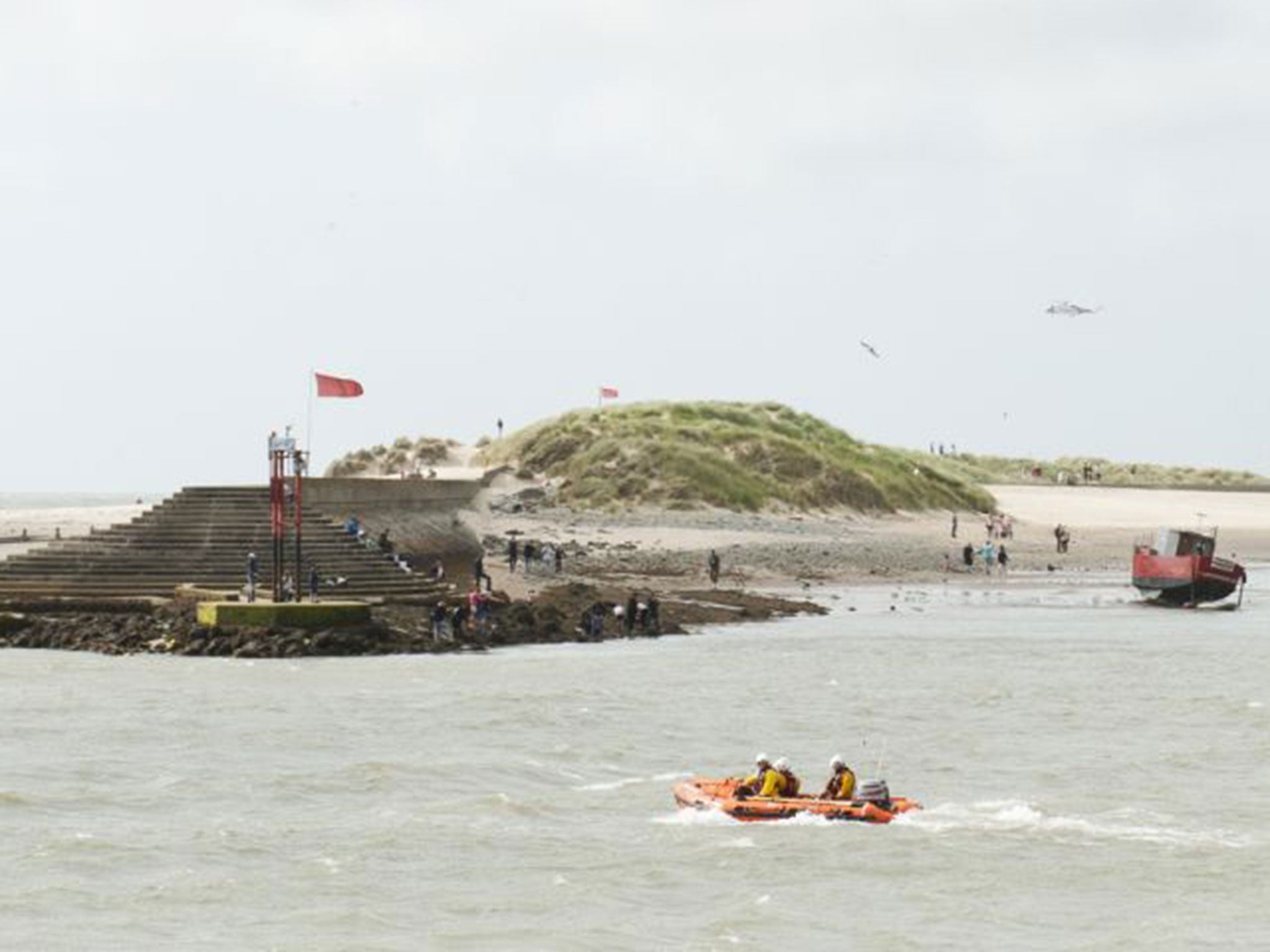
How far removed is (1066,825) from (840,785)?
312 cm

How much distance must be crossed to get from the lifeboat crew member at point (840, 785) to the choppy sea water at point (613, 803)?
532 mm

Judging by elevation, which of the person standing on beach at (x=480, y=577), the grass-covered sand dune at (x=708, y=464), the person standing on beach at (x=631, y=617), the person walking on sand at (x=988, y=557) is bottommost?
the person standing on beach at (x=631, y=617)

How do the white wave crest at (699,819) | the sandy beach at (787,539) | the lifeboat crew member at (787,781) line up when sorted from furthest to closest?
the sandy beach at (787,539)
the lifeboat crew member at (787,781)
the white wave crest at (699,819)

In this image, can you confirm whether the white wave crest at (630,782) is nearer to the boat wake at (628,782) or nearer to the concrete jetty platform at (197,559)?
the boat wake at (628,782)

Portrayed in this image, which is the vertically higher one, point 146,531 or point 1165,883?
point 146,531

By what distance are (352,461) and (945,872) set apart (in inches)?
3504

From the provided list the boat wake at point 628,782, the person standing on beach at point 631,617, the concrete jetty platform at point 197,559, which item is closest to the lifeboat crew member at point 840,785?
the boat wake at point 628,782

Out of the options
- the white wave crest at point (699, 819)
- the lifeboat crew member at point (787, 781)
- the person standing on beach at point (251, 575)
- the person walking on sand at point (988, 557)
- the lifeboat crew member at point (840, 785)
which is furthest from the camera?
the person walking on sand at point (988, 557)

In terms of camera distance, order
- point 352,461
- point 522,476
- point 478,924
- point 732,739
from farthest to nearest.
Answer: point 352,461 → point 522,476 → point 732,739 → point 478,924

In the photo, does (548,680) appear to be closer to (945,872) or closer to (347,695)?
(347,695)

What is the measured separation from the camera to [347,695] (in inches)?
1885

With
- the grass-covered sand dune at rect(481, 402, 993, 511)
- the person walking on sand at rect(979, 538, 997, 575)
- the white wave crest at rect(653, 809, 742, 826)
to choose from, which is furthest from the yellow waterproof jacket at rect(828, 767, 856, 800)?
the grass-covered sand dune at rect(481, 402, 993, 511)

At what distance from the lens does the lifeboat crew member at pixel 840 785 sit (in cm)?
3397

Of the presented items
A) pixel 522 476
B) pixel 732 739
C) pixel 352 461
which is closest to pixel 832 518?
pixel 522 476
